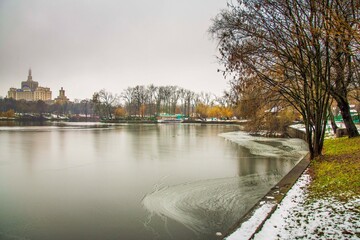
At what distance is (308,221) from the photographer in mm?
5691

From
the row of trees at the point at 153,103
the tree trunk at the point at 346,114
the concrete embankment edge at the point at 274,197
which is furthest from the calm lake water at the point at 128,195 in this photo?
the row of trees at the point at 153,103

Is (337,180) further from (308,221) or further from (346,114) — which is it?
(346,114)

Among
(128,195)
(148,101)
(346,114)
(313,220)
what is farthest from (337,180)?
(148,101)

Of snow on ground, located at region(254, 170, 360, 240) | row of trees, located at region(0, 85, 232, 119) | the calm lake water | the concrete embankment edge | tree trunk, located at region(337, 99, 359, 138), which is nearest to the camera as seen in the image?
snow on ground, located at region(254, 170, 360, 240)

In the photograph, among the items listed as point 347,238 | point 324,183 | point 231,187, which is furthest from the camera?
point 231,187

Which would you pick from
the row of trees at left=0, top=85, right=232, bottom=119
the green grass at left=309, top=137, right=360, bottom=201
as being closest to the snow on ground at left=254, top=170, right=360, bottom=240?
the green grass at left=309, top=137, right=360, bottom=201

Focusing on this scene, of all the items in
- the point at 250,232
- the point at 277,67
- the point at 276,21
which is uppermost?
the point at 276,21

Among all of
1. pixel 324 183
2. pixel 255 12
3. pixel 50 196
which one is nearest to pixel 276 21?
pixel 255 12

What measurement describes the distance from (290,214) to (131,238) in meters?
3.43

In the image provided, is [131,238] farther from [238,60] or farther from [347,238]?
[238,60]

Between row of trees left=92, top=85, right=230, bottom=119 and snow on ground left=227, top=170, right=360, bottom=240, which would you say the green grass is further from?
row of trees left=92, top=85, right=230, bottom=119

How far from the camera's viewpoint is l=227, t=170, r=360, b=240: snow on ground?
5055 millimetres

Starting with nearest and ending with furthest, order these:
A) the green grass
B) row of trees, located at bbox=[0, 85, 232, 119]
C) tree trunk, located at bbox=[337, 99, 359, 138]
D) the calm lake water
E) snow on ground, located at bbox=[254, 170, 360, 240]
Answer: snow on ground, located at bbox=[254, 170, 360, 240] → the calm lake water → the green grass → tree trunk, located at bbox=[337, 99, 359, 138] → row of trees, located at bbox=[0, 85, 232, 119]

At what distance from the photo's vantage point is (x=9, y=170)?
46.0 feet
